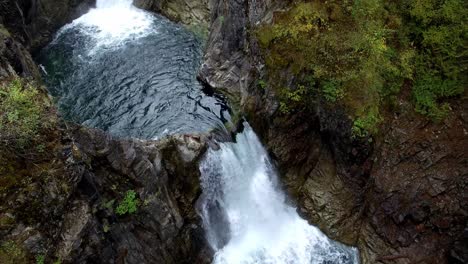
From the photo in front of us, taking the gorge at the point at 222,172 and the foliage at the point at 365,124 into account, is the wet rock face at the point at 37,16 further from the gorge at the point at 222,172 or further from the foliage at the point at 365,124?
the foliage at the point at 365,124

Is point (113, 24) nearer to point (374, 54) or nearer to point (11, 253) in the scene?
point (374, 54)

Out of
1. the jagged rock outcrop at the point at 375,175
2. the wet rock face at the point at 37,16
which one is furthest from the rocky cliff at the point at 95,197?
the wet rock face at the point at 37,16

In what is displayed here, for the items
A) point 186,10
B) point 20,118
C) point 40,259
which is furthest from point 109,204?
point 186,10

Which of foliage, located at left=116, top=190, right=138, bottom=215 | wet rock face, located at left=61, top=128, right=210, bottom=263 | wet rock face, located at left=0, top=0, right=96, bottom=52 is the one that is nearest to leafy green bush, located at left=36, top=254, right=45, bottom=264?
wet rock face, located at left=61, top=128, right=210, bottom=263

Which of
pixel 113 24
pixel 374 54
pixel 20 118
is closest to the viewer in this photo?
pixel 20 118

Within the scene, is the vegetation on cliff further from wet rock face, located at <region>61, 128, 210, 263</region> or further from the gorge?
wet rock face, located at <region>61, 128, 210, 263</region>

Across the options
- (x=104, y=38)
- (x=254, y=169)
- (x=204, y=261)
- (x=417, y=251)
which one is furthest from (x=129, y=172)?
(x=104, y=38)
